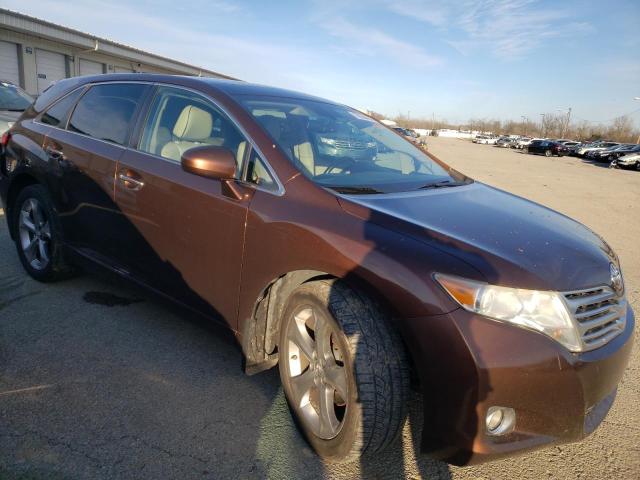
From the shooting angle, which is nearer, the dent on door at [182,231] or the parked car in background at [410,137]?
the dent on door at [182,231]

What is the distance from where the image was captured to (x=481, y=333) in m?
1.71

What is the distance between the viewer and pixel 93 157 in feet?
10.5

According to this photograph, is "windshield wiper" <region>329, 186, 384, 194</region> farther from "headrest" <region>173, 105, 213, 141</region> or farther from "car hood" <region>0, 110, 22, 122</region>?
"car hood" <region>0, 110, 22, 122</region>

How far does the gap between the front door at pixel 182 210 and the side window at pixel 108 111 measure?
0.22m

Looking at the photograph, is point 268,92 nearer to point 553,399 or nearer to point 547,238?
point 547,238

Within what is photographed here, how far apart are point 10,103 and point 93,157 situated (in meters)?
6.50

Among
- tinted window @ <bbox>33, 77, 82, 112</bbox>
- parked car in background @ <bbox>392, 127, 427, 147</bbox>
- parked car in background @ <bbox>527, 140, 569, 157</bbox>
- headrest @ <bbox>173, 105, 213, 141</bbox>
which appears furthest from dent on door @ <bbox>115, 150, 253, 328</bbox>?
parked car in background @ <bbox>527, 140, 569, 157</bbox>

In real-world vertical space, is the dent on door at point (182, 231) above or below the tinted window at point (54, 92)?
below

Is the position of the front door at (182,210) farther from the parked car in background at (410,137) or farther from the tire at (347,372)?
the parked car in background at (410,137)

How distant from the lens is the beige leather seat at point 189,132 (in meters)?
2.79

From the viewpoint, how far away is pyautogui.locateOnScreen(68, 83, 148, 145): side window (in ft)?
10.4

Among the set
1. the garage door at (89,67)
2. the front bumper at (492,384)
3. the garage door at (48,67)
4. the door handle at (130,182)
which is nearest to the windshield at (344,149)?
the door handle at (130,182)

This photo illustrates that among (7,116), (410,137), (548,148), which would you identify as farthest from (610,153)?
(7,116)

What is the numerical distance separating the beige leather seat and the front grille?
2044 mm
